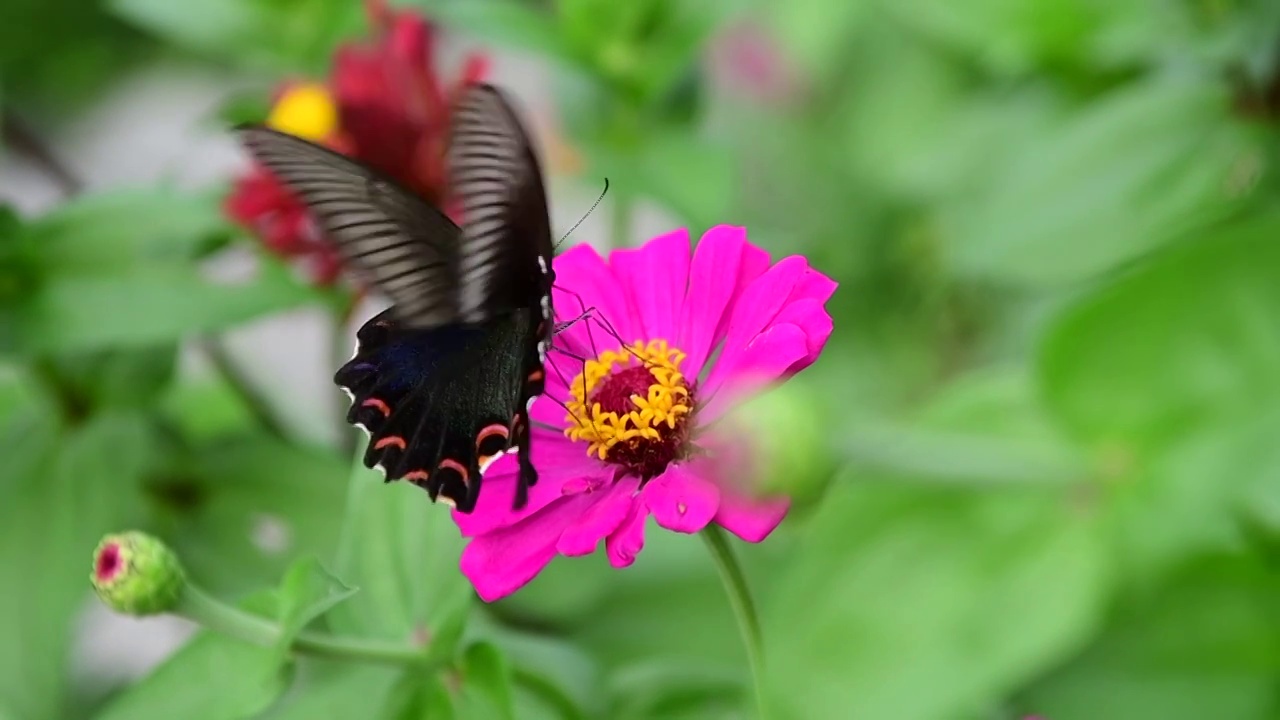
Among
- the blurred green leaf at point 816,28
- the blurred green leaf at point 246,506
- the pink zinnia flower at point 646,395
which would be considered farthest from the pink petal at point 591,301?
the blurred green leaf at point 816,28

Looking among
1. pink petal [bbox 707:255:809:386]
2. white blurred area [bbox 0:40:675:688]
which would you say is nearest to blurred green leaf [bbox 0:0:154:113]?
white blurred area [bbox 0:40:675:688]

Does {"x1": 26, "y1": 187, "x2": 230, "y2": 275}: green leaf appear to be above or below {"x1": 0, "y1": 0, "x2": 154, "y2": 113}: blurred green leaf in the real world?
above

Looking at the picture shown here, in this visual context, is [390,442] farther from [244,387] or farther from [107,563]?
[244,387]

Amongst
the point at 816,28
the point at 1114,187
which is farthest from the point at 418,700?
the point at 816,28

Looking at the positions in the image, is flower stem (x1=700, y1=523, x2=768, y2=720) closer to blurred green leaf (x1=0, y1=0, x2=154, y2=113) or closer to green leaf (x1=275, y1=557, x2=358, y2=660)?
green leaf (x1=275, y1=557, x2=358, y2=660)

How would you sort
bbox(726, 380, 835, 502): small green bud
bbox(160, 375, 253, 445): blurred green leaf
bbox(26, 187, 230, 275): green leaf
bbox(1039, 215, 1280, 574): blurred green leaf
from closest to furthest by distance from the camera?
bbox(726, 380, 835, 502): small green bud
bbox(1039, 215, 1280, 574): blurred green leaf
bbox(26, 187, 230, 275): green leaf
bbox(160, 375, 253, 445): blurred green leaf

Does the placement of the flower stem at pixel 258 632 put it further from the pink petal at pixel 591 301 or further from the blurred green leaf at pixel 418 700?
the pink petal at pixel 591 301
